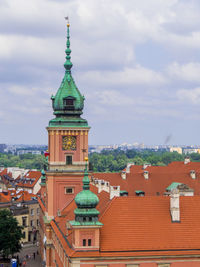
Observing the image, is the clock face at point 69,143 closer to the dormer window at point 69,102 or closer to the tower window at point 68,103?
the dormer window at point 69,102

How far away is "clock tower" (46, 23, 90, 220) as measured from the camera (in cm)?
7888

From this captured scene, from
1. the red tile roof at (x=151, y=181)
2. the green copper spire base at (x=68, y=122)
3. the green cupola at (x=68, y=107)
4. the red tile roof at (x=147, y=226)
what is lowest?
the red tile roof at (x=147, y=226)

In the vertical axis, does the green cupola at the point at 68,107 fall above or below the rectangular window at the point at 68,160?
above

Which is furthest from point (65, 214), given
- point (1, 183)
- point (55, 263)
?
point (1, 183)

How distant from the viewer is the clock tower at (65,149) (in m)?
78.9

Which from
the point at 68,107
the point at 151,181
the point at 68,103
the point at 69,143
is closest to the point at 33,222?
the point at 151,181

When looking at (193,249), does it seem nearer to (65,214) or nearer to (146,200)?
(146,200)

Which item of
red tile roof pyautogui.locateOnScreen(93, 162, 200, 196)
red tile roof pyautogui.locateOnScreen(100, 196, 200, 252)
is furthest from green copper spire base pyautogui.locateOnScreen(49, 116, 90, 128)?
red tile roof pyautogui.locateOnScreen(93, 162, 200, 196)

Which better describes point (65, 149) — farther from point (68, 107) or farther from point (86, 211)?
point (86, 211)

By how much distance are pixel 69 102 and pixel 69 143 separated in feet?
17.4

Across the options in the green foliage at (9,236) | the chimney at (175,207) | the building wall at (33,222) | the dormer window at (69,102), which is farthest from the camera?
the building wall at (33,222)

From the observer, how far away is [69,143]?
79.6m

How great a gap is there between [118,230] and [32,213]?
71456 millimetres

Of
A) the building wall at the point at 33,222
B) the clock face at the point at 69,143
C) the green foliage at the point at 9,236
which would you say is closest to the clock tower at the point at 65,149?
the clock face at the point at 69,143
